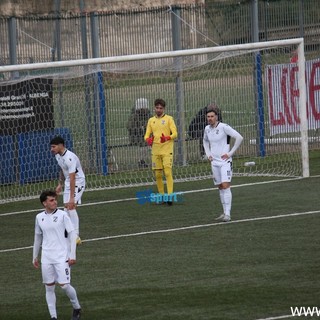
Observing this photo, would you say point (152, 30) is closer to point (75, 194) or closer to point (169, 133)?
point (169, 133)

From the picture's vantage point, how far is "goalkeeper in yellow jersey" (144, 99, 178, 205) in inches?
925

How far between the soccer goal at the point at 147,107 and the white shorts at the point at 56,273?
1062cm

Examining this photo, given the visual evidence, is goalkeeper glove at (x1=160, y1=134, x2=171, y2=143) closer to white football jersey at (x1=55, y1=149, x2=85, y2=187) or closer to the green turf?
the green turf

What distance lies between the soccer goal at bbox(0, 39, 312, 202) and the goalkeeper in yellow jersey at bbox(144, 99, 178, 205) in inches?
75.0

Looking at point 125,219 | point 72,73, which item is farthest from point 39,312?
point 72,73

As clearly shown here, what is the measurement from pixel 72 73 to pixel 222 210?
511 cm

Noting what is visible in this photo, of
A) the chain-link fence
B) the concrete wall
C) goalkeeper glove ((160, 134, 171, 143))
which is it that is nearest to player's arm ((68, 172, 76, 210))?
goalkeeper glove ((160, 134, 171, 143))

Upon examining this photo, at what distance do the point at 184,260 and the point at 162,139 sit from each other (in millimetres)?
5956

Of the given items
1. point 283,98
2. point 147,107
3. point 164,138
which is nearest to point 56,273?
point 164,138

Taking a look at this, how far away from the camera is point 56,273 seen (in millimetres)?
14305

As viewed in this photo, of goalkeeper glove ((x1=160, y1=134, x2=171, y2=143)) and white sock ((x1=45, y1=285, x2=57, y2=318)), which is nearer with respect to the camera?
white sock ((x1=45, y1=285, x2=57, y2=318))

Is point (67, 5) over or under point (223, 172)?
over

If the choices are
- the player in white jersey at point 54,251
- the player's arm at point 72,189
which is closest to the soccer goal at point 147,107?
the player's arm at point 72,189

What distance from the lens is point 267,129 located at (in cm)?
2784
